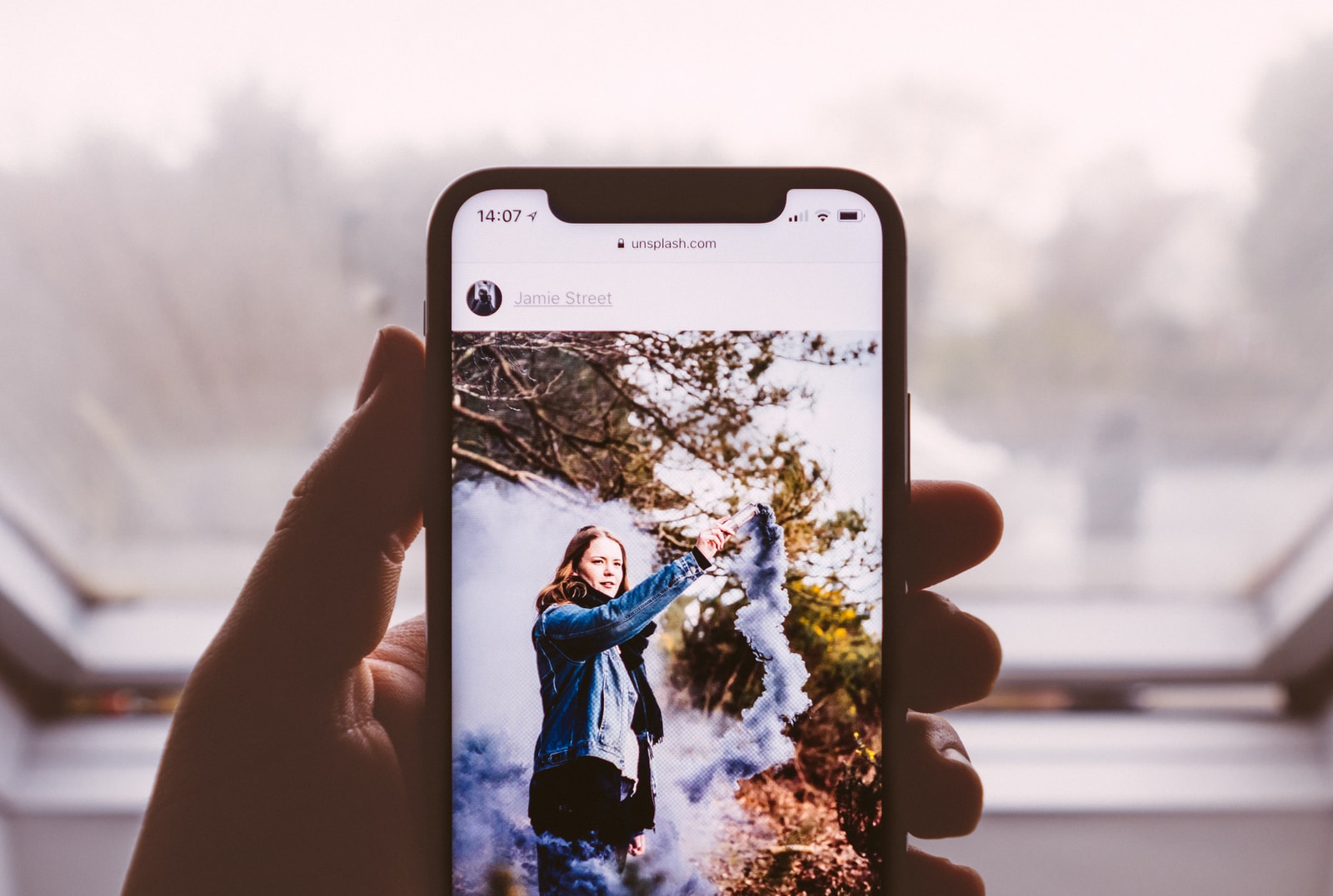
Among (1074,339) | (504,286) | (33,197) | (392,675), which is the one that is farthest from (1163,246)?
(33,197)

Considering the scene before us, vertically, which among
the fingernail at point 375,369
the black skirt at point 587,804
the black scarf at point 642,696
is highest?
the fingernail at point 375,369

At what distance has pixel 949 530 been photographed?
0.52 metres

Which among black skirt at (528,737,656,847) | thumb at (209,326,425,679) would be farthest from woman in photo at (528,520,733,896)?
thumb at (209,326,425,679)

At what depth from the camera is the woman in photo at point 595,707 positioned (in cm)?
44

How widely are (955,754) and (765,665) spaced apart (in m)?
0.16

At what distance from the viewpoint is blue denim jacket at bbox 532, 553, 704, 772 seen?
1.45 ft

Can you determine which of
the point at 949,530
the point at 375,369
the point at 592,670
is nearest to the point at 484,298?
the point at 375,369

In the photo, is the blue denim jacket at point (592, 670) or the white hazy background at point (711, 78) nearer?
the blue denim jacket at point (592, 670)

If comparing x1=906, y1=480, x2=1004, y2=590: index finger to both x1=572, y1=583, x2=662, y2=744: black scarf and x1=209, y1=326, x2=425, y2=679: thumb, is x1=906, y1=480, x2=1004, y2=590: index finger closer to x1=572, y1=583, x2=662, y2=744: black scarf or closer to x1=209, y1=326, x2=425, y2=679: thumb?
x1=572, y1=583, x2=662, y2=744: black scarf

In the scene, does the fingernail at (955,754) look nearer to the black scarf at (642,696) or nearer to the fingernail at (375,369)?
the black scarf at (642,696)

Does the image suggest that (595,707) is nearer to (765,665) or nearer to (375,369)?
(765,665)

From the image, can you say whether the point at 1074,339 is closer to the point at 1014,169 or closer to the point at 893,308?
the point at 1014,169

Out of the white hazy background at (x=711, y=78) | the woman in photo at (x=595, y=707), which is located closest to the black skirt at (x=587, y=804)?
the woman in photo at (x=595, y=707)

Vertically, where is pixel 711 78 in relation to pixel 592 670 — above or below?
above
